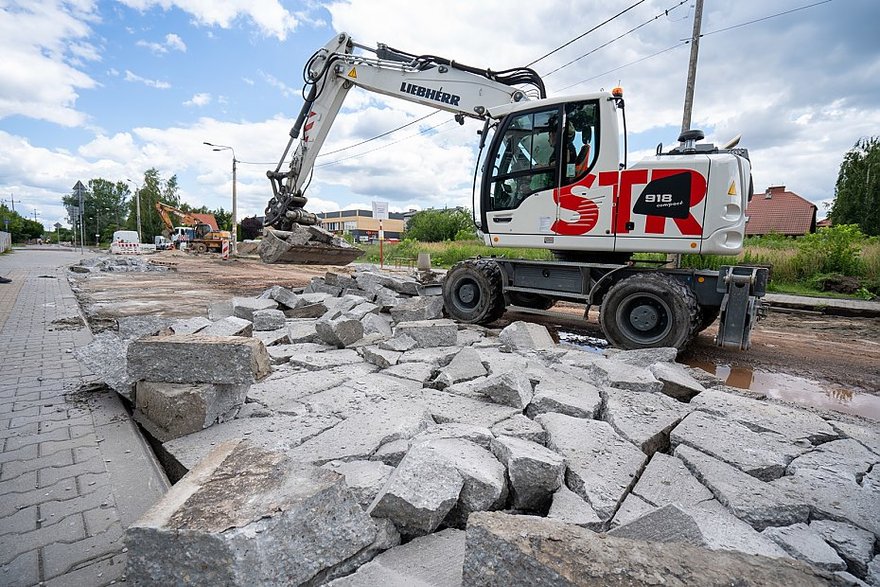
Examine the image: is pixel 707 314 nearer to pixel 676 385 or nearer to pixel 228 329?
pixel 676 385

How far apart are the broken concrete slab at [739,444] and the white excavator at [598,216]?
2367 millimetres

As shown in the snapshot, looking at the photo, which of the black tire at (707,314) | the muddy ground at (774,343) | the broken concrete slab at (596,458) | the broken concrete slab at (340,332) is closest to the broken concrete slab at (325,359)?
the broken concrete slab at (340,332)

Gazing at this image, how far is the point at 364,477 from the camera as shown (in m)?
2.20

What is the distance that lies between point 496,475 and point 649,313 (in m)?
4.09

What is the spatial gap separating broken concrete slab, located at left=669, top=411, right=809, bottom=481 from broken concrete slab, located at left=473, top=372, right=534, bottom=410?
0.99 meters

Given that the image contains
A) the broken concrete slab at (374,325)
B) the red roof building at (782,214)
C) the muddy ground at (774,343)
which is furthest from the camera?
the red roof building at (782,214)

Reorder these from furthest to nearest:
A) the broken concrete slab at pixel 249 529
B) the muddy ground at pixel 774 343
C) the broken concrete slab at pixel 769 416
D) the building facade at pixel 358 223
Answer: the building facade at pixel 358 223, the muddy ground at pixel 774 343, the broken concrete slab at pixel 769 416, the broken concrete slab at pixel 249 529

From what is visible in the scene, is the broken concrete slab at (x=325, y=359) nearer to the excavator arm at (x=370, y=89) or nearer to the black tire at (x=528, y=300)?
the black tire at (x=528, y=300)

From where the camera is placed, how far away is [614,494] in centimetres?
217

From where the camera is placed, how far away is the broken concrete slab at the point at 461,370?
374 cm

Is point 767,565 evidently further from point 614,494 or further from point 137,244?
point 137,244

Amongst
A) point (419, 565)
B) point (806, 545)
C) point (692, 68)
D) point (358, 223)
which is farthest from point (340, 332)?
point (358, 223)

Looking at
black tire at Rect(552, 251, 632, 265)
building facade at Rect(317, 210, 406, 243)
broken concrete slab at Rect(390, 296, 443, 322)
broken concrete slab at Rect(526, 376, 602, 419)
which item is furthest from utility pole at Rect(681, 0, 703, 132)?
building facade at Rect(317, 210, 406, 243)

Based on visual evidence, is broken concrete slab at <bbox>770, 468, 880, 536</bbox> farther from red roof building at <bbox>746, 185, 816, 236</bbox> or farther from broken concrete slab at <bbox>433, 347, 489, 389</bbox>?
red roof building at <bbox>746, 185, 816, 236</bbox>
